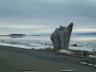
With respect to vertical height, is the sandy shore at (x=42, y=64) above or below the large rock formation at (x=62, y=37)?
below

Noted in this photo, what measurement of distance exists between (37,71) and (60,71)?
3.67 feet

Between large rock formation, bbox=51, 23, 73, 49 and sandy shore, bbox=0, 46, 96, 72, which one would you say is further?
large rock formation, bbox=51, 23, 73, 49

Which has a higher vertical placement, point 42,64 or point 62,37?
point 62,37

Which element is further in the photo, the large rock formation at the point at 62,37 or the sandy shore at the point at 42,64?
the large rock formation at the point at 62,37

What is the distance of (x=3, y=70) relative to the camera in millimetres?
15406

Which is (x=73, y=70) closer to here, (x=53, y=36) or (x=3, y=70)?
(x=3, y=70)

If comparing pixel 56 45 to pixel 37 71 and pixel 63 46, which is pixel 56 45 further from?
pixel 37 71

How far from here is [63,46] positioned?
36.4 metres

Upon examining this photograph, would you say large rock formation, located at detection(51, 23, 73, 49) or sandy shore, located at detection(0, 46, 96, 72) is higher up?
large rock formation, located at detection(51, 23, 73, 49)

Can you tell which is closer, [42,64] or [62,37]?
[42,64]

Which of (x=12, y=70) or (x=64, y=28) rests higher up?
(x=64, y=28)

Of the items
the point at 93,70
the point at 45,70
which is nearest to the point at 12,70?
the point at 45,70

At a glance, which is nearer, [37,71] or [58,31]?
[37,71]

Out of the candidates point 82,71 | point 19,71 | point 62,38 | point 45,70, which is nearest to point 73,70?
point 82,71
